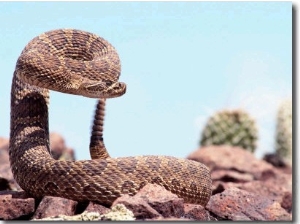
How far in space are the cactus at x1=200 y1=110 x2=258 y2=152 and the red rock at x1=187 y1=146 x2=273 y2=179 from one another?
2017 millimetres

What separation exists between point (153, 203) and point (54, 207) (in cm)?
96

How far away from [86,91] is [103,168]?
1.13 m

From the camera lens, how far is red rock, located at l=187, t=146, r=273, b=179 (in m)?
15.2

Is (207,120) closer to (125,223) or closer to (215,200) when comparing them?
(215,200)

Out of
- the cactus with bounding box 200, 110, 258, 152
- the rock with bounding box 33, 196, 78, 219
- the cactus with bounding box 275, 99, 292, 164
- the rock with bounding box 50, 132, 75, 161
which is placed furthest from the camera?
the cactus with bounding box 275, 99, 292, 164

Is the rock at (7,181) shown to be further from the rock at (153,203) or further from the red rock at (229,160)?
the red rock at (229,160)

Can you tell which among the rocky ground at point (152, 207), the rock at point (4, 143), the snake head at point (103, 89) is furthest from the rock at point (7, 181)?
the rock at point (4, 143)

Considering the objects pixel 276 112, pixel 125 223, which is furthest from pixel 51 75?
pixel 276 112

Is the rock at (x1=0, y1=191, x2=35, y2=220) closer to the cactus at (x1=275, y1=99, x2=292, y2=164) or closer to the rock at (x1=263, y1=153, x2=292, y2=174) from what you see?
the rock at (x1=263, y1=153, x2=292, y2=174)

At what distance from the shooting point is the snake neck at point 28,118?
8.08 m

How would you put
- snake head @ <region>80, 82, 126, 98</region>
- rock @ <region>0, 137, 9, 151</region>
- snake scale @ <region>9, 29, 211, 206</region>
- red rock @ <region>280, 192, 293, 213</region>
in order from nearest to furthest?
1. snake scale @ <region>9, 29, 211, 206</region>
2. snake head @ <region>80, 82, 126, 98</region>
3. red rock @ <region>280, 192, 293, 213</region>
4. rock @ <region>0, 137, 9, 151</region>

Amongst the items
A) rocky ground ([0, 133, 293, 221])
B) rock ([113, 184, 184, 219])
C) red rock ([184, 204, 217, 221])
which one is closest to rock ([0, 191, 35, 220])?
rocky ground ([0, 133, 293, 221])

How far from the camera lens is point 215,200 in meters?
7.94

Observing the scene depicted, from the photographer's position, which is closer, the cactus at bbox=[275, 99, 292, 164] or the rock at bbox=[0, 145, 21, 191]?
the rock at bbox=[0, 145, 21, 191]
